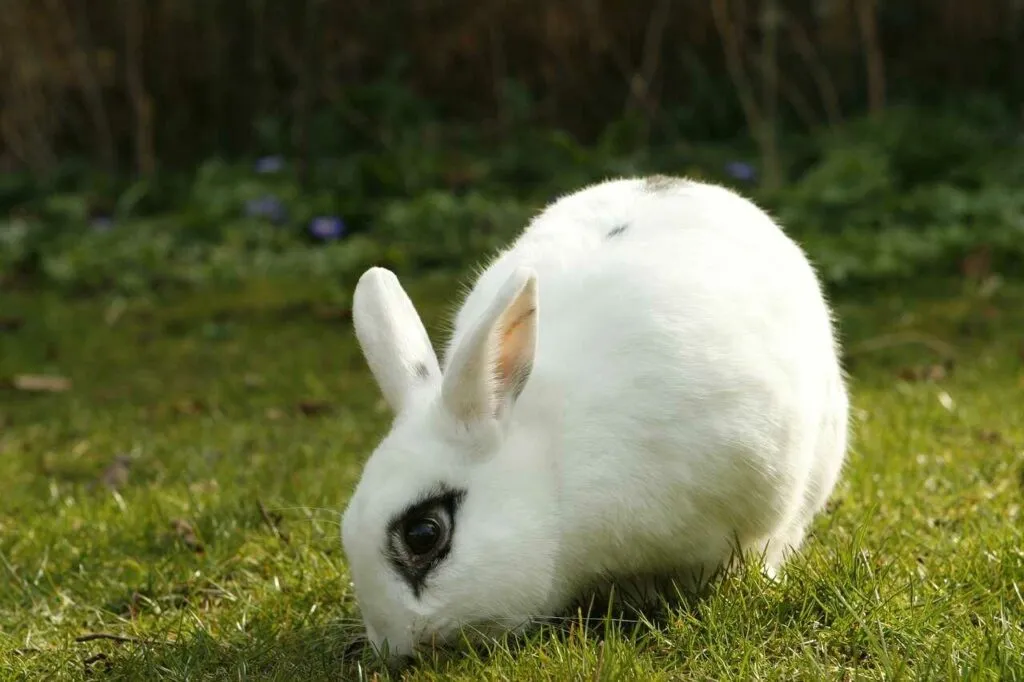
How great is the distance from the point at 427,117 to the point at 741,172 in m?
2.71

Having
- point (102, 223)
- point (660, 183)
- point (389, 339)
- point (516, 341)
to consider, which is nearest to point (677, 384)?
point (516, 341)

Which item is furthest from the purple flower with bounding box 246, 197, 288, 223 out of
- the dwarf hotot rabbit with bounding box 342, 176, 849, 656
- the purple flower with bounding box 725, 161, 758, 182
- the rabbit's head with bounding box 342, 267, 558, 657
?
the rabbit's head with bounding box 342, 267, 558, 657

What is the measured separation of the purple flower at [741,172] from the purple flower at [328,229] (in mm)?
2416

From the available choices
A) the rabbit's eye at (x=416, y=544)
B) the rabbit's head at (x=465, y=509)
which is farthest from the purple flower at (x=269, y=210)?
the rabbit's eye at (x=416, y=544)

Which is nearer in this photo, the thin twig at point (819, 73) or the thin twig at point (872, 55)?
the thin twig at point (872, 55)

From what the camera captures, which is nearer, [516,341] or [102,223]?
[516,341]

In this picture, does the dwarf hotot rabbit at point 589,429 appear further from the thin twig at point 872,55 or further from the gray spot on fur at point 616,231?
the thin twig at point 872,55

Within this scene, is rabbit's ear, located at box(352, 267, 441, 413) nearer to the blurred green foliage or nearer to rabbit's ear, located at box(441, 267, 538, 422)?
rabbit's ear, located at box(441, 267, 538, 422)

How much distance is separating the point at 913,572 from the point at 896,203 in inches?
195

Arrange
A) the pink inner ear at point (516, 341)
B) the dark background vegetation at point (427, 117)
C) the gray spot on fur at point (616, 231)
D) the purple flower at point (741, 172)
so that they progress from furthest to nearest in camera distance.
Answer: the purple flower at point (741, 172)
the dark background vegetation at point (427, 117)
the gray spot on fur at point (616, 231)
the pink inner ear at point (516, 341)

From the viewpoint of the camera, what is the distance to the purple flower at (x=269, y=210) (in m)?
8.49

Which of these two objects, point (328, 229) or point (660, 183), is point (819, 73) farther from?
point (660, 183)

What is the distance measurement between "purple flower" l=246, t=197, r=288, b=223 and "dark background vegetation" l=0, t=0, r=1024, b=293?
0.7 inches

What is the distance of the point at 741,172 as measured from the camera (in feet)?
26.7
